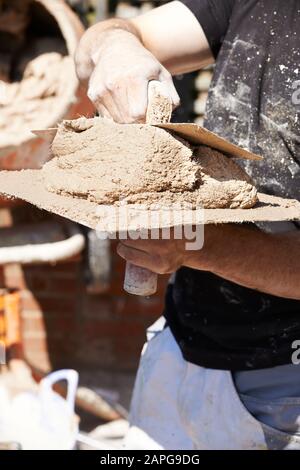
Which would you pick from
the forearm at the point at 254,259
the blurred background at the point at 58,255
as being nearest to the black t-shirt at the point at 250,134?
the forearm at the point at 254,259

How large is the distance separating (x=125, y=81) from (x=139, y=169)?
0.26 meters

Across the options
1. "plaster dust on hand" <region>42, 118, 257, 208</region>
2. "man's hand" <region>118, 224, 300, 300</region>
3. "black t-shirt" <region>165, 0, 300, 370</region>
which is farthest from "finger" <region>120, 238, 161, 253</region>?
"black t-shirt" <region>165, 0, 300, 370</region>

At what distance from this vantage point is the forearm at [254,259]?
1667mm

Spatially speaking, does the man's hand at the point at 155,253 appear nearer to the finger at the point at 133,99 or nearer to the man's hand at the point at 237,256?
the man's hand at the point at 237,256

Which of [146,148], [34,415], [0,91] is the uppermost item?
[146,148]

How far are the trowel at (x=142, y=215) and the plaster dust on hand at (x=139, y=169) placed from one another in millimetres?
23

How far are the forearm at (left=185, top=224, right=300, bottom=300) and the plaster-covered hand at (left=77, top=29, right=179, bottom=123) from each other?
1.02 feet

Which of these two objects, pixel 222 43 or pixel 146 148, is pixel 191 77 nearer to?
pixel 222 43

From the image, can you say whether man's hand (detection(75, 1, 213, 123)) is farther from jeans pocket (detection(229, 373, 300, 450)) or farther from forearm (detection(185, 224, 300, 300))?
jeans pocket (detection(229, 373, 300, 450))

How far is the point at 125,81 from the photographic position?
1614 millimetres

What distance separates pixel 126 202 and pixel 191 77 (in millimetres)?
2106

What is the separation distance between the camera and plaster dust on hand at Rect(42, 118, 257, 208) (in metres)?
1.46
